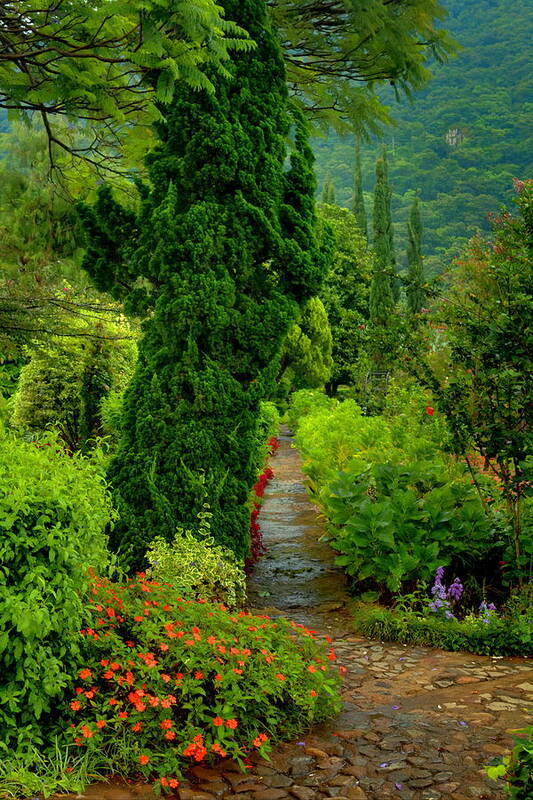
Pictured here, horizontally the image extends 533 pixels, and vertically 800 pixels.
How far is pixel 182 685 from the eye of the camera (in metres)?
3.16

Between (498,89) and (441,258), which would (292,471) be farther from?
(498,89)

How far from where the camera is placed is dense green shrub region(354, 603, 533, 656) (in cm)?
479

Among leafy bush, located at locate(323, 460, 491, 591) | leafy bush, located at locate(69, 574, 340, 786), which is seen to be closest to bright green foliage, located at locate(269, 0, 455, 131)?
leafy bush, located at locate(323, 460, 491, 591)

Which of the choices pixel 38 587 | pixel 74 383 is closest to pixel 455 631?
pixel 38 587

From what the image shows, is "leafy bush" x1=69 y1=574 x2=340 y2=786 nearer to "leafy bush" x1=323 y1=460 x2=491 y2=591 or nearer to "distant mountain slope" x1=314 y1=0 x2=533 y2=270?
"leafy bush" x1=323 y1=460 x2=491 y2=591

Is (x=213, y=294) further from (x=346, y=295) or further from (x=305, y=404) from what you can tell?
(x=346, y=295)

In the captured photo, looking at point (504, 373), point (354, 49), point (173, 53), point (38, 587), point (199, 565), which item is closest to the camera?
point (38, 587)

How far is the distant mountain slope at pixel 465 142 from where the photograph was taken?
4294 cm

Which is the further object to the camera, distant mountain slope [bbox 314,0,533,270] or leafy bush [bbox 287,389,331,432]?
distant mountain slope [bbox 314,0,533,270]

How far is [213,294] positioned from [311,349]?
16641mm

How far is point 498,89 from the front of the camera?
51875 millimetres

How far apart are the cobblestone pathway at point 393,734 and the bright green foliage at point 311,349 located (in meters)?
15.7

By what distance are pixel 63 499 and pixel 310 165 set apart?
13.2ft

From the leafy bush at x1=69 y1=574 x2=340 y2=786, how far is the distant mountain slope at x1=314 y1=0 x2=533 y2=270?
37.1 metres
